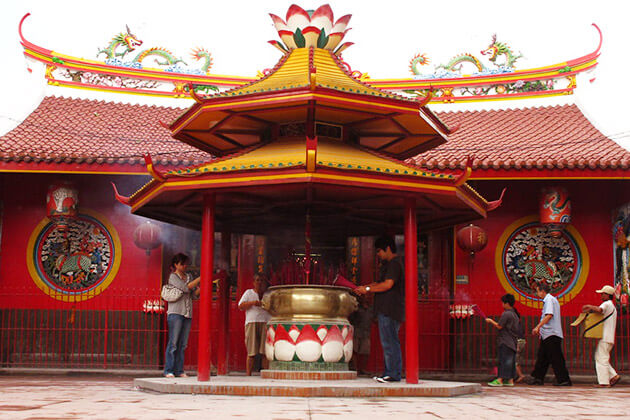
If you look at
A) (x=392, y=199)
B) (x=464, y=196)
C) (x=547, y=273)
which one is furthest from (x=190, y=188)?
(x=547, y=273)

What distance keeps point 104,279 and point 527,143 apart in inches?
335

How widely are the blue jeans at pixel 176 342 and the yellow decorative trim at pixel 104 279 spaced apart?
4.71 metres

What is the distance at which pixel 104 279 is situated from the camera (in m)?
14.6

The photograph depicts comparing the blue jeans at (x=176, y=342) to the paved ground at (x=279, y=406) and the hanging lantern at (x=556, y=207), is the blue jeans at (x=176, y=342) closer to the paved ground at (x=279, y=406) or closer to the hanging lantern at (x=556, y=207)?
the paved ground at (x=279, y=406)

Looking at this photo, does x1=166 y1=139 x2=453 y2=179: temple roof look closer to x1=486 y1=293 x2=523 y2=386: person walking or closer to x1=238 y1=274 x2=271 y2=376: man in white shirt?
x1=238 y1=274 x2=271 y2=376: man in white shirt

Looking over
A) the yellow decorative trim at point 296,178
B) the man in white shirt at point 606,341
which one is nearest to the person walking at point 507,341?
the man in white shirt at point 606,341

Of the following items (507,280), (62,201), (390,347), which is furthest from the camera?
(507,280)

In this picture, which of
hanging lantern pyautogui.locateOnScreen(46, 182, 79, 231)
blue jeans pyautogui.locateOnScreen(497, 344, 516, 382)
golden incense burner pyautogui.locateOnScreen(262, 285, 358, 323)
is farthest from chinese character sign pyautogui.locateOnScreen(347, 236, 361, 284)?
hanging lantern pyautogui.locateOnScreen(46, 182, 79, 231)

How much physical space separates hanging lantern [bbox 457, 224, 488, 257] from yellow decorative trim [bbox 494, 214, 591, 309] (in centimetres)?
82

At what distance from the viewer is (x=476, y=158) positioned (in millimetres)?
13531

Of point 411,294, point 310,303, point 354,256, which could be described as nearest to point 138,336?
point 354,256

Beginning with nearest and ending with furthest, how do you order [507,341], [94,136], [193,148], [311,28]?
[311,28] → [507,341] → [94,136] → [193,148]

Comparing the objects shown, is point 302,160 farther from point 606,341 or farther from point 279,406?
point 606,341

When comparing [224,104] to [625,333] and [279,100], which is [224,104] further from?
[625,333]
